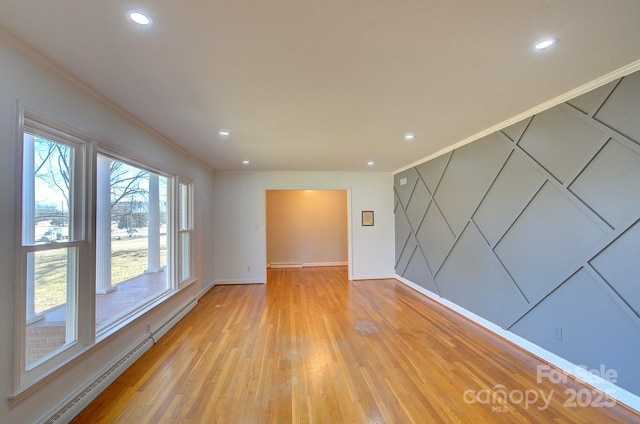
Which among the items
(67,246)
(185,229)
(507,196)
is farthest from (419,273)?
(67,246)

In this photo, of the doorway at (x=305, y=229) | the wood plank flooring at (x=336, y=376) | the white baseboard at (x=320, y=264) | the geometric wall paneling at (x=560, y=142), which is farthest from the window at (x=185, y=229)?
the geometric wall paneling at (x=560, y=142)

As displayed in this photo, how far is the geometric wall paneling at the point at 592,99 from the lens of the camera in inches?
78.7

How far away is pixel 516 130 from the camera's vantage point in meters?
2.79

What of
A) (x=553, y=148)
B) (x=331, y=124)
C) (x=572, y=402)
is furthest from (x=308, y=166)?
(x=572, y=402)

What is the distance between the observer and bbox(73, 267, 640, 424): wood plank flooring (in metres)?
1.85

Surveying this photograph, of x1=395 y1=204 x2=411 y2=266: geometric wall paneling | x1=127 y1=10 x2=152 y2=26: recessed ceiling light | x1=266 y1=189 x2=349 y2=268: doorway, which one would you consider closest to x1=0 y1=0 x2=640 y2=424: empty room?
x1=127 y1=10 x2=152 y2=26: recessed ceiling light

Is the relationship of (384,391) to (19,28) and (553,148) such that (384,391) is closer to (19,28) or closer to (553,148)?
(553,148)

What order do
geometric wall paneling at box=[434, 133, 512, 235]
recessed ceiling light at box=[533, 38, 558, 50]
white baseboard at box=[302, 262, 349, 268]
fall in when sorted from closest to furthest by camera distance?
recessed ceiling light at box=[533, 38, 558, 50], geometric wall paneling at box=[434, 133, 512, 235], white baseboard at box=[302, 262, 349, 268]

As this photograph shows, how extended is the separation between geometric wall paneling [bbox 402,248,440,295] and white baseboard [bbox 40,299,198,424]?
405 cm

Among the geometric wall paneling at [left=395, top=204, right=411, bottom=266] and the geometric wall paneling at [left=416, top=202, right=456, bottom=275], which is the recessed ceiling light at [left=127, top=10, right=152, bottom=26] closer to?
the geometric wall paneling at [left=416, top=202, right=456, bottom=275]

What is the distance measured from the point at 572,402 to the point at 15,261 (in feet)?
12.8

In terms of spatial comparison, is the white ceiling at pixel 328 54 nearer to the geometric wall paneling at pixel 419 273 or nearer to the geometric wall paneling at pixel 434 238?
the geometric wall paneling at pixel 434 238

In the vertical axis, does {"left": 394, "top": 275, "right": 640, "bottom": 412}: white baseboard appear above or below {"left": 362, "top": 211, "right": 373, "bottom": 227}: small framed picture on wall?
below

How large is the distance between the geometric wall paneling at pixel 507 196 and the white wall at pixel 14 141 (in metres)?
4.08
